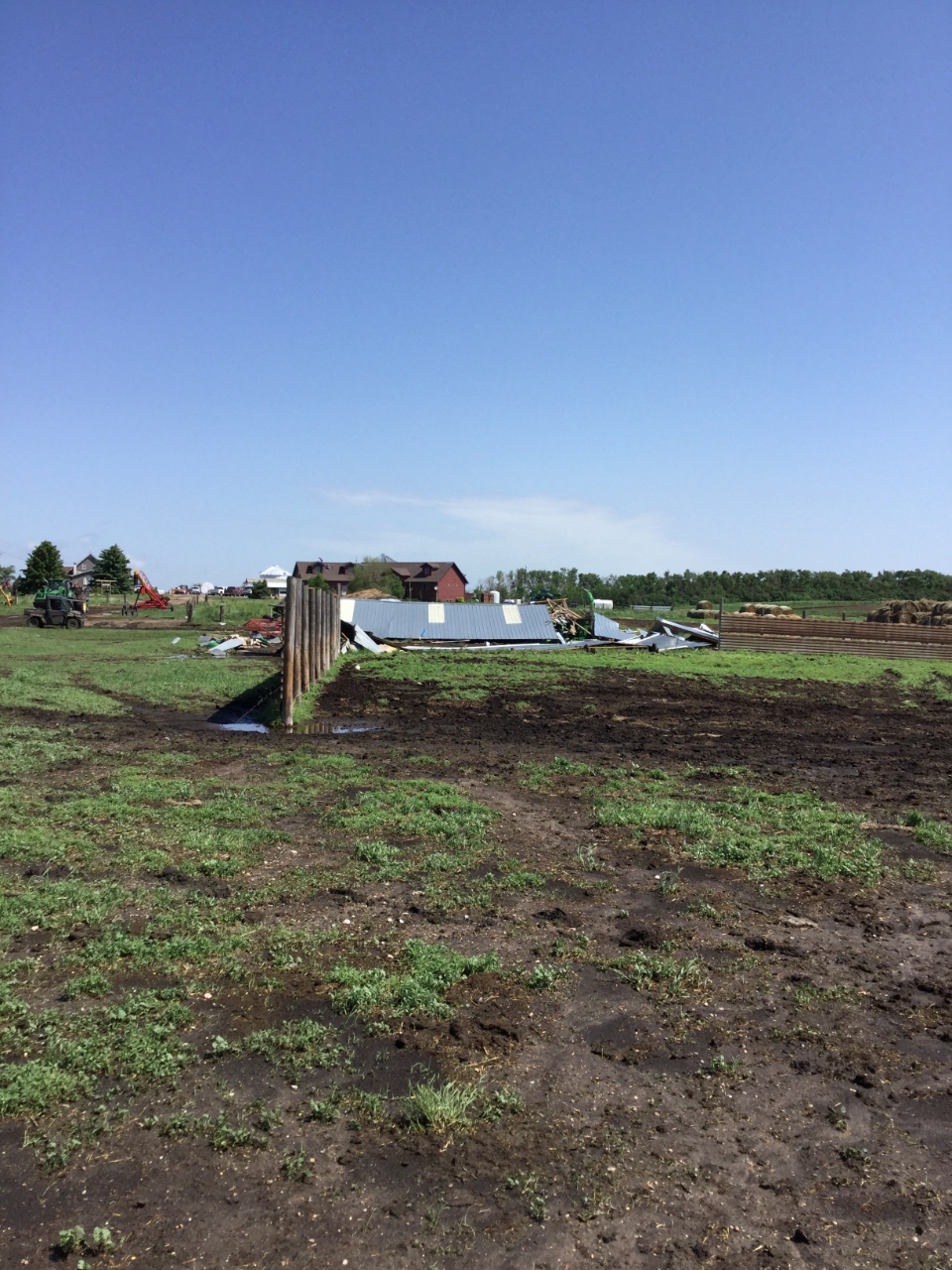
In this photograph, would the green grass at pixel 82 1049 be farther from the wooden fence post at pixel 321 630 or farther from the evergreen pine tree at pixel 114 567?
the evergreen pine tree at pixel 114 567

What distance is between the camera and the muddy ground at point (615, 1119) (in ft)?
9.30

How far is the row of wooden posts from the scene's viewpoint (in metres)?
14.5

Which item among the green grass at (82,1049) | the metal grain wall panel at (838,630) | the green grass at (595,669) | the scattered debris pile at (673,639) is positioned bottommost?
the green grass at (82,1049)

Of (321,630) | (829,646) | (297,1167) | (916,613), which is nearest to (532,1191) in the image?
(297,1167)

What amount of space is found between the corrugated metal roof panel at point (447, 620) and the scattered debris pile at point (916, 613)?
51.2 feet

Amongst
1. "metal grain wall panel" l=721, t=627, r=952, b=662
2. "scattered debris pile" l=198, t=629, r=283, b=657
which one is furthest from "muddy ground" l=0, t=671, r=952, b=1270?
"metal grain wall panel" l=721, t=627, r=952, b=662

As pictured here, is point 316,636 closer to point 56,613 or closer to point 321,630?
point 321,630

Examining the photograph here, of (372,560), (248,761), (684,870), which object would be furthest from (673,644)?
(372,560)

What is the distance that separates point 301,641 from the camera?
16.5 metres

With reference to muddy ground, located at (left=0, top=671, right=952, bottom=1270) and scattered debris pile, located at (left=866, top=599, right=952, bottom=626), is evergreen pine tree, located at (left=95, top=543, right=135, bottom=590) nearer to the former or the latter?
scattered debris pile, located at (left=866, top=599, right=952, bottom=626)

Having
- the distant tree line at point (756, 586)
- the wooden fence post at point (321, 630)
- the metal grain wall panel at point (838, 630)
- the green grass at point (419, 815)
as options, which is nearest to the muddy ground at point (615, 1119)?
the green grass at point (419, 815)

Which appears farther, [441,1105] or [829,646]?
[829,646]

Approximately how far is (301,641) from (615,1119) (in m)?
13.7

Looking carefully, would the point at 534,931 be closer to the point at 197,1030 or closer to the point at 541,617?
the point at 197,1030
